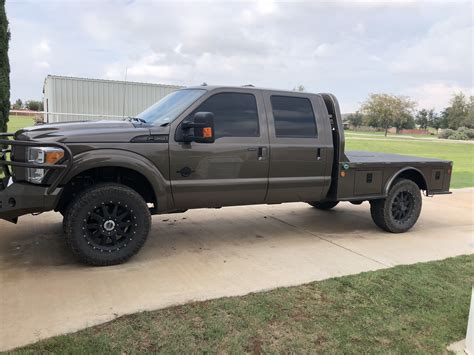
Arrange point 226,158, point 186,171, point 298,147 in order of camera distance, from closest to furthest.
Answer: point 186,171 < point 226,158 < point 298,147

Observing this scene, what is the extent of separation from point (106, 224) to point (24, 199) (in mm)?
796

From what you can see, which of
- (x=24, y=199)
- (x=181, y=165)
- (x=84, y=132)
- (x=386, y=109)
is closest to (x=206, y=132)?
(x=181, y=165)

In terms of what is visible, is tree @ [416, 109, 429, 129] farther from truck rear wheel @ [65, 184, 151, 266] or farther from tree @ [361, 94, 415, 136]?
truck rear wheel @ [65, 184, 151, 266]

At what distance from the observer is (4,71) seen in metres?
9.05

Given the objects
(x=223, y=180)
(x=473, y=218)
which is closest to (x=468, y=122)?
(x=473, y=218)

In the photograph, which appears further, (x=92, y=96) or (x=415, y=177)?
(x=92, y=96)

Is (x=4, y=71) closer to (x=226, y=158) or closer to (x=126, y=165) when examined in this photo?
(x=126, y=165)

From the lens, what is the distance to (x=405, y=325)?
346 cm

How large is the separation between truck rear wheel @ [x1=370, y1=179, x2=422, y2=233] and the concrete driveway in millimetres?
187

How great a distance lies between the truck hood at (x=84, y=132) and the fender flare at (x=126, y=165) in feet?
0.46

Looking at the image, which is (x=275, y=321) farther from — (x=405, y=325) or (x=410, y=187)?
(x=410, y=187)

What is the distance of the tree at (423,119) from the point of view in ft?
310

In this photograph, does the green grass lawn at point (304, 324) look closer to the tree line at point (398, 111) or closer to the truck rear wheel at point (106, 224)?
the truck rear wheel at point (106, 224)

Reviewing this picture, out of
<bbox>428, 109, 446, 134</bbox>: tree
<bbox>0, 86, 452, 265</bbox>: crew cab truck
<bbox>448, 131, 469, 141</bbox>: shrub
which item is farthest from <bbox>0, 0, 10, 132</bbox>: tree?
<bbox>428, 109, 446, 134</bbox>: tree
